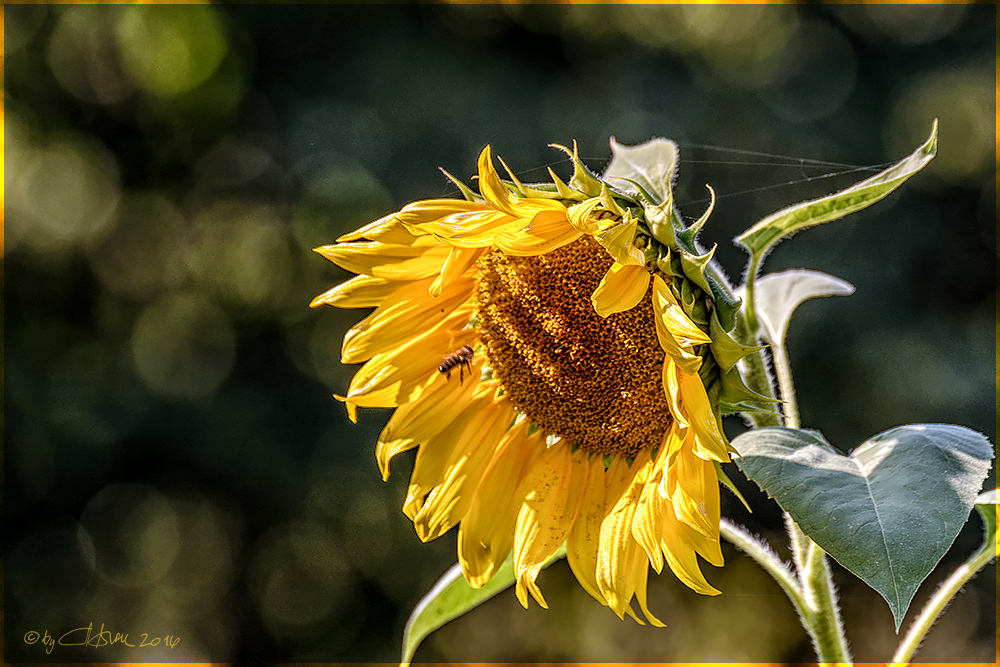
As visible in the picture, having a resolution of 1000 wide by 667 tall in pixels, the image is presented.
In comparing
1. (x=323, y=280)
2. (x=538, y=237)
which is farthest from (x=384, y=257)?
(x=323, y=280)

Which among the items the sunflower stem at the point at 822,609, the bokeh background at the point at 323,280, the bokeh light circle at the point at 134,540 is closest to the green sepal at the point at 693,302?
the sunflower stem at the point at 822,609

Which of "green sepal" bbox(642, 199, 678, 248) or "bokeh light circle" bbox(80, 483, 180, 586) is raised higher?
"green sepal" bbox(642, 199, 678, 248)

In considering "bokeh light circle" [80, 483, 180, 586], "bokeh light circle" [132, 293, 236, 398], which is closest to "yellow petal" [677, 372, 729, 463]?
"bokeh light circle" [132, 293, 236, 398]

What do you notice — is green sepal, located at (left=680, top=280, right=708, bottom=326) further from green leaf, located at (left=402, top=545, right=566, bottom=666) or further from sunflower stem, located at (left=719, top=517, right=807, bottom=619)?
green leaf, located at (left=402, top=545, right=566, bottom=666)

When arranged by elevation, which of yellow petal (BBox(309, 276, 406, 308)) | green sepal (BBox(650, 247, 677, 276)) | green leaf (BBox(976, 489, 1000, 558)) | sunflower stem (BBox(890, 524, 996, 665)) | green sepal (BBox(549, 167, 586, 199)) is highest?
green sepal (BBox(549, 167, 586, 199))

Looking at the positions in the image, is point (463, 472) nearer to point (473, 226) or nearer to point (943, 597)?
point (473, 226)

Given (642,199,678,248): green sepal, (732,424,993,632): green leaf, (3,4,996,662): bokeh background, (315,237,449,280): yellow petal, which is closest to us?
(732,424,993,632): green leaf

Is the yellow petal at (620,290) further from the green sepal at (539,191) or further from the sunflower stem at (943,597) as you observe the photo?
the sunflower stem at (943,597)
